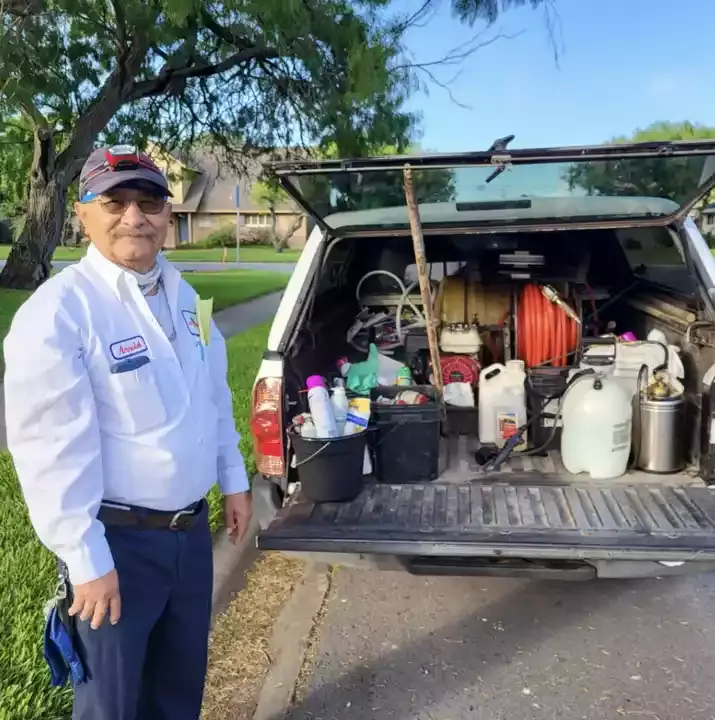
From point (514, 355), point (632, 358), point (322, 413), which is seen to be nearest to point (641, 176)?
point (632, 358)

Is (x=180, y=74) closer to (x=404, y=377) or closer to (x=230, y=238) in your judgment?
(x=404, y=377)

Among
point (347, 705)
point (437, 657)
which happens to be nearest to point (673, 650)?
point (437, 657)

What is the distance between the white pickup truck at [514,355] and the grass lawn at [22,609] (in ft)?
2.99

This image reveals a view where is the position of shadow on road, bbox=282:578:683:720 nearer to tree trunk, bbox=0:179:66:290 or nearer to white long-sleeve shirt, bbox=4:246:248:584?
A: white long-sleeve shirt, bbox=4:246:248:584

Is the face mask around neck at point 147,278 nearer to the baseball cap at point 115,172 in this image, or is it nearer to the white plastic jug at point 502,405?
the baseball cap at point 115,172

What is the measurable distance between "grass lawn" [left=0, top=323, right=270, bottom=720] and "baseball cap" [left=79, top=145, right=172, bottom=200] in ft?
5.73

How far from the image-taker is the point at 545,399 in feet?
13.8

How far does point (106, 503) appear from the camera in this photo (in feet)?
6.95

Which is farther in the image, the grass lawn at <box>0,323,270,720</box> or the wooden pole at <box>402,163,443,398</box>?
the wooden pole at <box>402,163,443,398</box>

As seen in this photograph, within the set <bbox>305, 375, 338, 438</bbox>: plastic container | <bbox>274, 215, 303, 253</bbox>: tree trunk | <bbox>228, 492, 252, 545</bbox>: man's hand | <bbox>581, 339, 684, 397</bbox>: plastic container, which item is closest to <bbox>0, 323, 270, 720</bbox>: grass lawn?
<bbox>228, 492, 252, 545</bbox>: man's hand

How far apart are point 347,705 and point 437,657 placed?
1.68 ft

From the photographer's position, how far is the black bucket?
334cm

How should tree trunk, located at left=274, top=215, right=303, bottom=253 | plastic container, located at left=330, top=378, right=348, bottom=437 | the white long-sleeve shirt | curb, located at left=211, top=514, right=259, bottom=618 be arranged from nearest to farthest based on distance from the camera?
the white long-sleeve shirt < plastic container, located at left=330, top=378, right=348, bottom=437 < curb, located at left=211, top=514, right=259, bottom=618 < tree trunk, located at left=274, top=215, right=303, bottom=253

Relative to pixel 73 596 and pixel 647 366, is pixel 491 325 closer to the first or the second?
pixel 647 366
